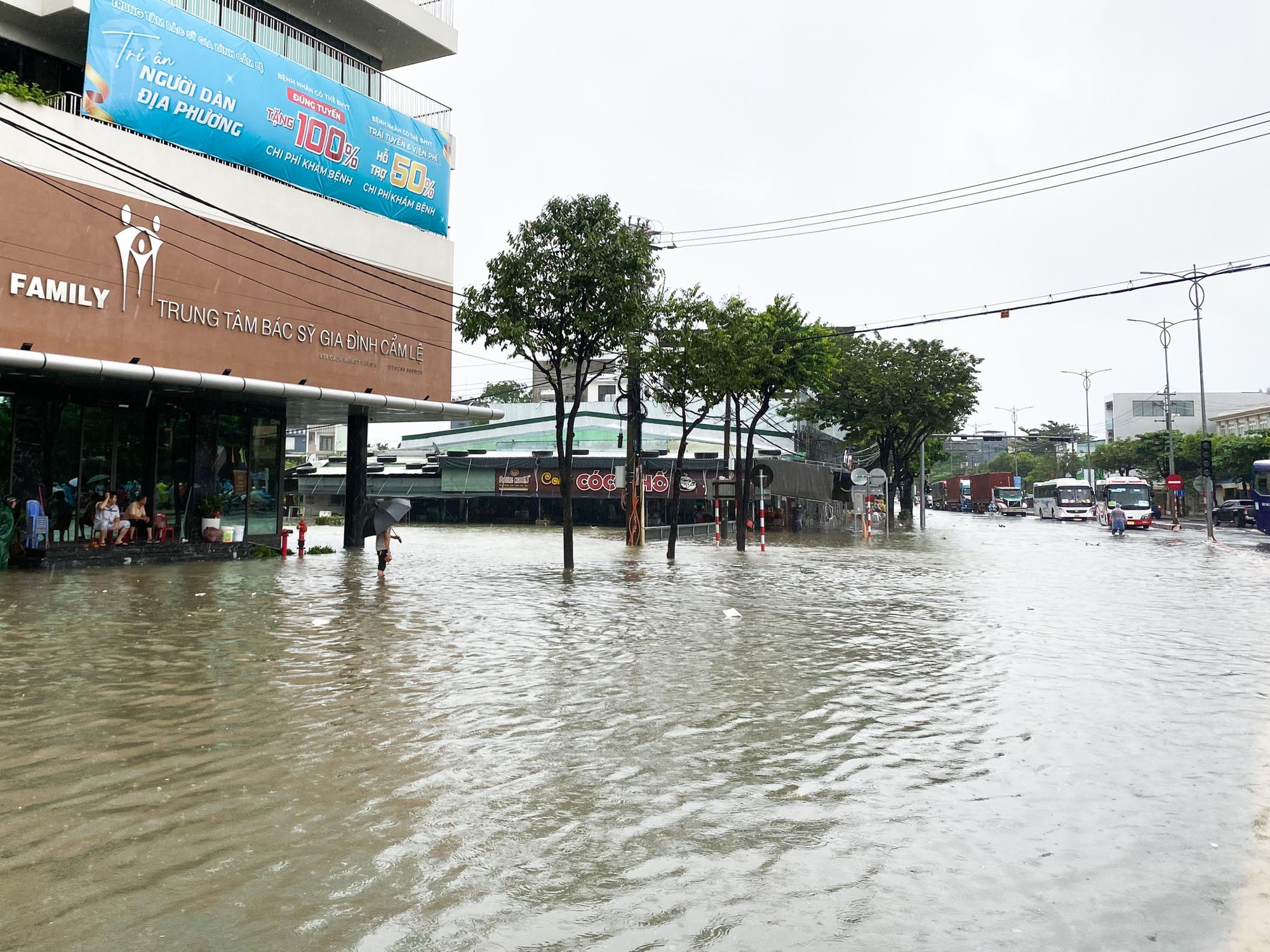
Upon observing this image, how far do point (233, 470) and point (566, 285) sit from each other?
36.9ft

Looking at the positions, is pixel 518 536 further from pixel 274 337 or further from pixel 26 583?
pixel 26 583

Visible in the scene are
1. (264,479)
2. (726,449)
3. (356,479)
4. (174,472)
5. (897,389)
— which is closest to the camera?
(174,472)

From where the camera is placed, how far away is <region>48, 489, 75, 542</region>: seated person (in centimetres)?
2134

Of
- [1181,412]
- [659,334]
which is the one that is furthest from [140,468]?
[1181,412]

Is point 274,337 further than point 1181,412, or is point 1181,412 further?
point 1181,412

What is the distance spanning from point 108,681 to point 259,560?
1649 cm

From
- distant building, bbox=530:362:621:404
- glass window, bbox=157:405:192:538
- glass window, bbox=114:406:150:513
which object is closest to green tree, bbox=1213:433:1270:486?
distant building, bbox=530:362:621:404

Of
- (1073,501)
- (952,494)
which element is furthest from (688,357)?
(952,494)

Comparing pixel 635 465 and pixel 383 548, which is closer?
pixel 383 548

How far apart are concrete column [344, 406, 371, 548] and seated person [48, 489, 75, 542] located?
835 centimetres

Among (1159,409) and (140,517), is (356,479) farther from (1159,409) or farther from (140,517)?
(1159,409)

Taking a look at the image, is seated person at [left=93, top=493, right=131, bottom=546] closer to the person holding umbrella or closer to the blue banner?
the person holding umbrella

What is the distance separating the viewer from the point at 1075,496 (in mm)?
63469

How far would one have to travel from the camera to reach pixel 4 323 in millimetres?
18969
